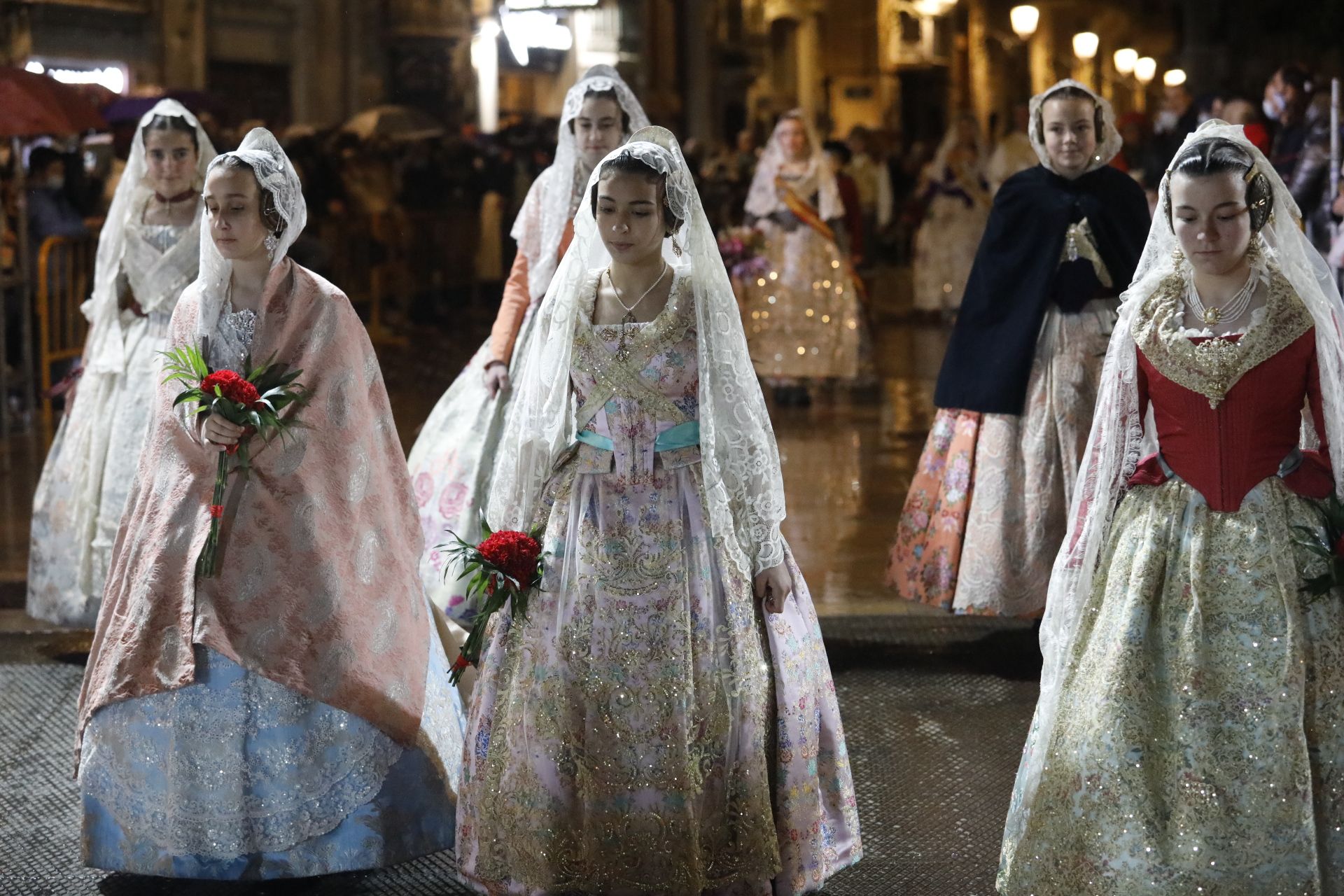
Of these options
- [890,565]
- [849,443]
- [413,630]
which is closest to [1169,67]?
[849,443]

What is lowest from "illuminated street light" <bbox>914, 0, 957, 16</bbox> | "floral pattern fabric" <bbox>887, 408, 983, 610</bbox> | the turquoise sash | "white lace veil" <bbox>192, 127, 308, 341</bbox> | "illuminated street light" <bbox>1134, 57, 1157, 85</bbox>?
"floral pattern fabric" <bbox>887, 408, 983, 610</bbox>

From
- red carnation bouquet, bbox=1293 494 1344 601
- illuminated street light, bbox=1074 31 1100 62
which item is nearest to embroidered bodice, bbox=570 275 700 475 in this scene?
red carnation bouquet, bbox=1293 494 1344 601

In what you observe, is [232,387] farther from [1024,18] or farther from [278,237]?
[1024,18]

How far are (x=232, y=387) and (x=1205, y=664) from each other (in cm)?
215

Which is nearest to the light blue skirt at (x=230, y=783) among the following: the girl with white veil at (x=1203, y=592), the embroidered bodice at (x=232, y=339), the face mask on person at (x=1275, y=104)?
the embroidered bodice at (x=232, y=339)

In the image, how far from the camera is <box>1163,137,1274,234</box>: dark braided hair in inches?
151

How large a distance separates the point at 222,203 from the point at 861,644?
3.02 m

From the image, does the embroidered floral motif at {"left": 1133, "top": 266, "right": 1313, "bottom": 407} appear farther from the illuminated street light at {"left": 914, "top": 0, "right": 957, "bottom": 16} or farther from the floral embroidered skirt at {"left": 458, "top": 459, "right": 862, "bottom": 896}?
the illuminated street light at {"left": 914, "top": 0, "right": 957, "bottom": 16}

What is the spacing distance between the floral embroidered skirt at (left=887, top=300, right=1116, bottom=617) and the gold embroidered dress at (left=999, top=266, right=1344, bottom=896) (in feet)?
6.77

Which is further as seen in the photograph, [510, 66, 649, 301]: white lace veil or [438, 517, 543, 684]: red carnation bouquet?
[510, 66, 649, 301]: white lace veil

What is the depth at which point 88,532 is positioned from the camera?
21.4 ft

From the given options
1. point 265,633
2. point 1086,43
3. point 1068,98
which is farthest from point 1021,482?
point 1086,43

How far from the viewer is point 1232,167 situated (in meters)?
3.82

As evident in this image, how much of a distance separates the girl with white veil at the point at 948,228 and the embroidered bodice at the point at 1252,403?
43.0ft
